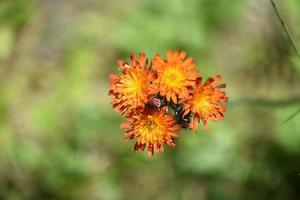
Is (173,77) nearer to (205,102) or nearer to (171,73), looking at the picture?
(171,73)

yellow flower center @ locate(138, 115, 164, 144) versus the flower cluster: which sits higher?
the flower cluster

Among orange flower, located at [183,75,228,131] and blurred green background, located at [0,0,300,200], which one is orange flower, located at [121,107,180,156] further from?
blurred green background, located at [0,0,300,200]

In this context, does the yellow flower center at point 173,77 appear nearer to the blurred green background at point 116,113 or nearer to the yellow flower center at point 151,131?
the yellow flower center at point 151,131

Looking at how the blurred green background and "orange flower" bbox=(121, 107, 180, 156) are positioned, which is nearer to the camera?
"orange flower" bbox=(121, 107, 180, 156)

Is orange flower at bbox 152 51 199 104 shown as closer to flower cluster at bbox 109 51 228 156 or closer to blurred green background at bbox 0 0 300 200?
flower cluster at bbox 109 51 228 156

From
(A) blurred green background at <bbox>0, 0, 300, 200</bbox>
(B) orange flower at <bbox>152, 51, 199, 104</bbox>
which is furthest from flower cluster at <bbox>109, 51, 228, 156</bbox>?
(A) blurred green background at <bbox>0, 0, 300, 200</bbox>

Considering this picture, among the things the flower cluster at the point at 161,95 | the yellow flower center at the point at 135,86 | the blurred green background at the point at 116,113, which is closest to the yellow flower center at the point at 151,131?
the flower cluster at the point at 161,95

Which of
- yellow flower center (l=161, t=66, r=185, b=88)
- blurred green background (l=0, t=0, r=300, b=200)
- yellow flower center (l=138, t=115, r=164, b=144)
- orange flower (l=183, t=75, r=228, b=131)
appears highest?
blurred green background (l=0, t=0, r=300, b=200)
